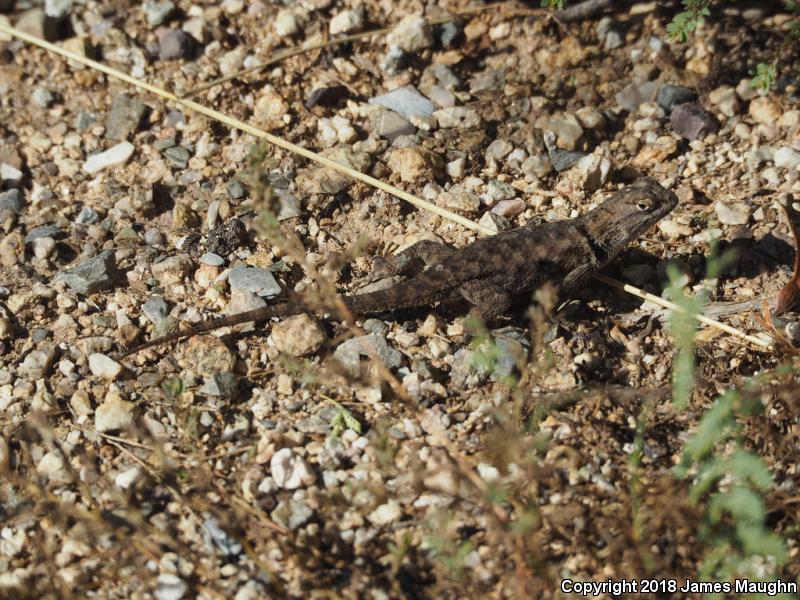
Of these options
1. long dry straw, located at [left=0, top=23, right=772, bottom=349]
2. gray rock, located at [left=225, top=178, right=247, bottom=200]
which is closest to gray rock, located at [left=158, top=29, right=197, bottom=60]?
long dry straw, located at [left=0, top=23, right=772, bottom=349]

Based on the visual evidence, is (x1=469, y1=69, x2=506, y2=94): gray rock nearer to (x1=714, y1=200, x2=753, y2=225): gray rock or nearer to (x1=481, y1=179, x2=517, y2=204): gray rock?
(x1=481, y1=179, x2=517, y2=204): gray rock

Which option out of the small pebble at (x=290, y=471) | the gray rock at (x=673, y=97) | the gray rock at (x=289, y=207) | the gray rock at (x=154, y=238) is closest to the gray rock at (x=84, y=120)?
the gray rock at (x=154, y=238)

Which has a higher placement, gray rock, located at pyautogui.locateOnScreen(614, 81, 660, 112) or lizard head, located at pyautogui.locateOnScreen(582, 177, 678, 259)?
gray rock, located at pyautogui.locateOnScreen(614, 81, 660, 112)

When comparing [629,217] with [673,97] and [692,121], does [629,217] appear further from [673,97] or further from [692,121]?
[673,97]

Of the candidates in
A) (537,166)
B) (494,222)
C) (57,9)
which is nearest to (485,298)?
(494,222)

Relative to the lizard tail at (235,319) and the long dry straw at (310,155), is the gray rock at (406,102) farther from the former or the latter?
the lizard tail at (235,319)

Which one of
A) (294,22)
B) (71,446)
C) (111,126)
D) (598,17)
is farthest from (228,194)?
(598,17)
